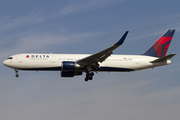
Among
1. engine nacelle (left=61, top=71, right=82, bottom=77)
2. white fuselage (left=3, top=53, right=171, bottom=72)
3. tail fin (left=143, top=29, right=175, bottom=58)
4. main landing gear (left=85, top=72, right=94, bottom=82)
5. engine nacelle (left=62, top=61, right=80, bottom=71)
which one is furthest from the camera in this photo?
tail fin (left=143, top=29, right=175, bottom=58)

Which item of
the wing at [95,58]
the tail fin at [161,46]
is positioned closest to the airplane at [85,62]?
the wing at [95,58]

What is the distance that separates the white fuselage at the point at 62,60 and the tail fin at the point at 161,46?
67.1 inches

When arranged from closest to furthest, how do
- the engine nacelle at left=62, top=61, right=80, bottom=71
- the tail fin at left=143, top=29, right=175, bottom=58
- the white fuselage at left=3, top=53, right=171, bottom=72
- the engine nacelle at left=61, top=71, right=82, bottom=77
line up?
the engine nacelle at left=62, top=61, right=80, bottom=71 → the white fuselage at left=3, top=53, right=171, bottom=72 → the engine nacelle at left=61, top=71, right=82, bottom=77 → the tail fin at left=143, top=29, right=175, bottom=58

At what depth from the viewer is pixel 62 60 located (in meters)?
39.2

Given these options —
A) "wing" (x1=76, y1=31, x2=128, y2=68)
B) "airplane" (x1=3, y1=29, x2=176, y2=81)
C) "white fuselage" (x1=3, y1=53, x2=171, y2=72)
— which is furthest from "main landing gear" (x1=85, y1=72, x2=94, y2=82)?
"wing" (x1=76, y1=31, x2=128, y2=68)

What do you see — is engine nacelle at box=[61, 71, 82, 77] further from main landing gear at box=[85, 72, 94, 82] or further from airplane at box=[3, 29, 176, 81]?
main landing gear at box=[85, 72, 94, 82]

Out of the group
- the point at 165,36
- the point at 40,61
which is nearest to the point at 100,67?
the point at 40,61

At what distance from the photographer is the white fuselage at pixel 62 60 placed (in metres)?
38.7

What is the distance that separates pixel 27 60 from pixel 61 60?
4.29 metres

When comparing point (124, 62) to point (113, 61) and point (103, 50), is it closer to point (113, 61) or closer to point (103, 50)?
point (113, 61)

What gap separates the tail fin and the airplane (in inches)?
39.4

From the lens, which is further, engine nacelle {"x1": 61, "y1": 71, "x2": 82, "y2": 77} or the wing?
engine nacelle {"x1": 61, "y1": 71, "x2": 82, "y2": 77}

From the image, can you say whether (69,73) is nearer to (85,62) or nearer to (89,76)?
(89,76)

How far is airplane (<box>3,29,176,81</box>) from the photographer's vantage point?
38.4m
